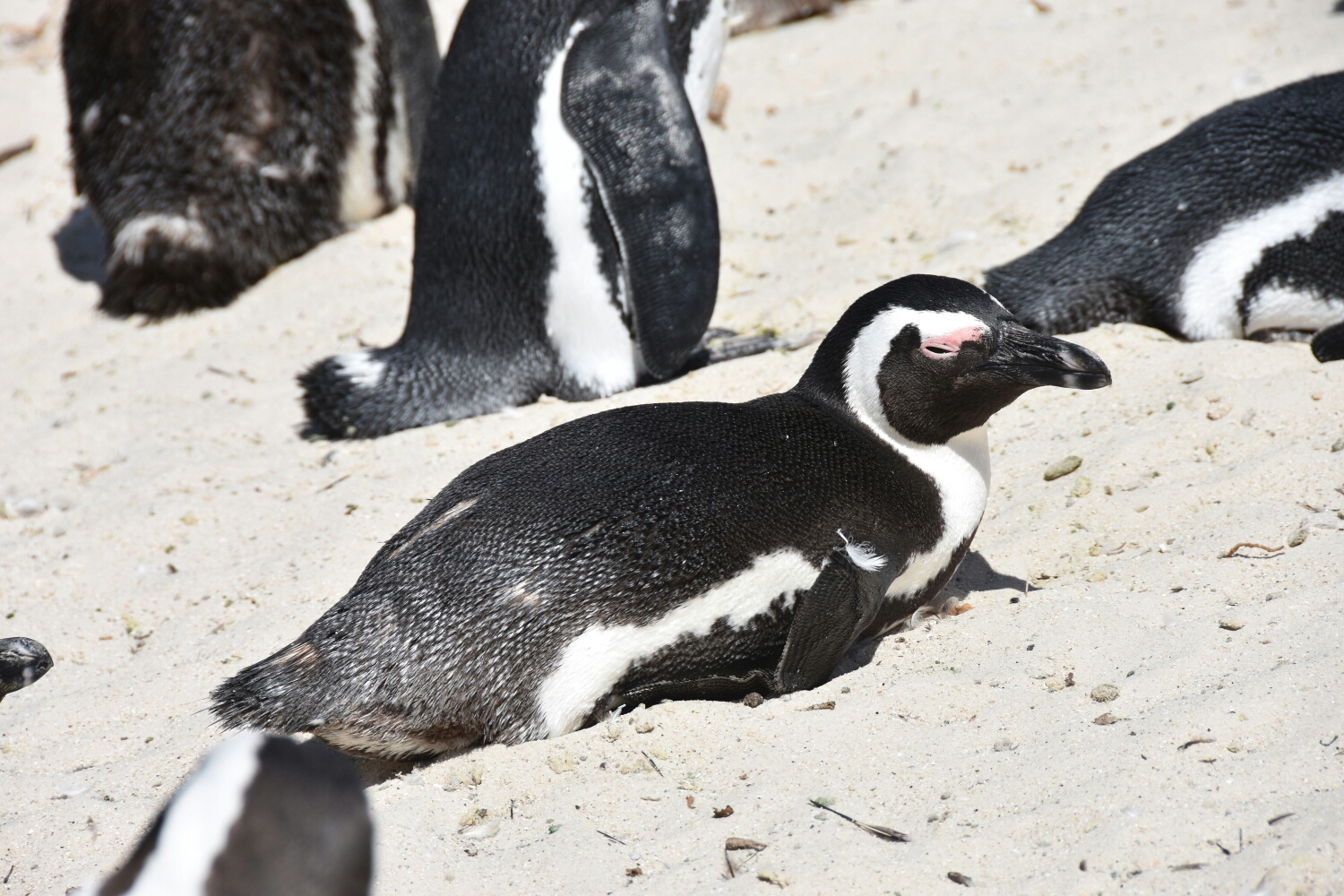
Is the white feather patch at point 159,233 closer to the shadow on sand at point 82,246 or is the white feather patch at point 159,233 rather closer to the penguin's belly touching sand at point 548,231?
the shadow on sand at point 82,246

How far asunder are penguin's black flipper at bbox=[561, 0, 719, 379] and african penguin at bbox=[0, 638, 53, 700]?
5.61ft

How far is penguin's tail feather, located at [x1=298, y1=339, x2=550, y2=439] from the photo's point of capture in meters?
3.46

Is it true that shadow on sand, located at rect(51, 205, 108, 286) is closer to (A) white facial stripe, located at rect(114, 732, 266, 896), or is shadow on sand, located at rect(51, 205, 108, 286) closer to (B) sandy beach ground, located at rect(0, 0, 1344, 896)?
(B) sandy beach ground, located at rect(0, 0, 1344, 896)

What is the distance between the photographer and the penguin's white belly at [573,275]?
338cm

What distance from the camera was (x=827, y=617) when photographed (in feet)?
6.94

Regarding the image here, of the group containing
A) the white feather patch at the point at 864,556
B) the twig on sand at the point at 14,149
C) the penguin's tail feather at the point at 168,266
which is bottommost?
the penguin's tail feather at the point at 168,266

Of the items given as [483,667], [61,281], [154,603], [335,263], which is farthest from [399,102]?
[483,667]

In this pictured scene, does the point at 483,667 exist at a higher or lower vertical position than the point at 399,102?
lower

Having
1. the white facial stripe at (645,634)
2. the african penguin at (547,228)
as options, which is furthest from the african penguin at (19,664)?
the white facial stripe at (645,634)

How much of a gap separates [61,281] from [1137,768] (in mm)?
4857

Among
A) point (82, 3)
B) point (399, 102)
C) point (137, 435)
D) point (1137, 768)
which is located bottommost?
point (137, 435)

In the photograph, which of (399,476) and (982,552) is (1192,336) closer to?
(982,552)

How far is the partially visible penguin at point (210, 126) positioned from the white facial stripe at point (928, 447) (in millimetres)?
3136

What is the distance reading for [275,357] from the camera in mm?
4199
